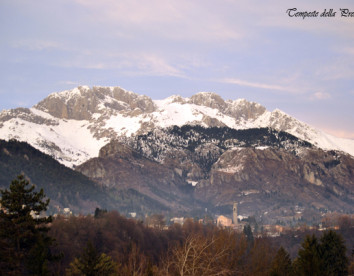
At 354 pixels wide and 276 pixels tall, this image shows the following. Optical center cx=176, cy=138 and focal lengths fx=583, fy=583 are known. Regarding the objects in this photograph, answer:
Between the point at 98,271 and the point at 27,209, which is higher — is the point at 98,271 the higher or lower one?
the lower one

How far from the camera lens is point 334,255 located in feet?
369

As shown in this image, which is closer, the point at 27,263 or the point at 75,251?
the point at 27,263

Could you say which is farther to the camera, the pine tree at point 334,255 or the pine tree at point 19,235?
the pine tree at point 334,255

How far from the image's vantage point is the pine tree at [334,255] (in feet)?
354

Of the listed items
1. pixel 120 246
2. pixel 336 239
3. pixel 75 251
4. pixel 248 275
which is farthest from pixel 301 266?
pixel 120 246

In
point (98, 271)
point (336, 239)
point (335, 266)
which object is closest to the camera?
point (98, 271)

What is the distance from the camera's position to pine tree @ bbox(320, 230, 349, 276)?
108000 mm

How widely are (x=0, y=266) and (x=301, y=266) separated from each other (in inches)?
1645

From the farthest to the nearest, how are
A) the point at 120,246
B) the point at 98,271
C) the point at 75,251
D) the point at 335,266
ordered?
the point at 120,246 < the point at 75,251 < the point at 335,266 < the point at 98,271

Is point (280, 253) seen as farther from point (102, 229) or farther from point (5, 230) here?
point (102, 229)

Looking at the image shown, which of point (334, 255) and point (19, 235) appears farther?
point (334, 255)

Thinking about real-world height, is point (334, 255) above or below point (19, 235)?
below

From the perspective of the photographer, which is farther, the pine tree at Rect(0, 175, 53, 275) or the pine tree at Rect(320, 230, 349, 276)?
the pine tree at Rect(320, 230, 349, 276)

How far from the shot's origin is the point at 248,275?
89.4m
